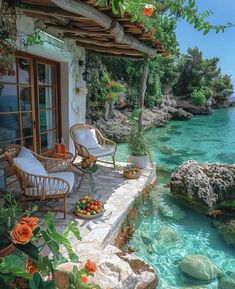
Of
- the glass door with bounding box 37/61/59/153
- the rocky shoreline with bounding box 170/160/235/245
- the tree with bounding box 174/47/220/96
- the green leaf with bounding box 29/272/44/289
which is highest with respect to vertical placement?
the tree with bounding box 174/47/220/96

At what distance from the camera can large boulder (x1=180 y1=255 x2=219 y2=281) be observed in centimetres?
327

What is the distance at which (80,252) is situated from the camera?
2.85 metres

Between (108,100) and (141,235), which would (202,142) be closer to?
(108,100)

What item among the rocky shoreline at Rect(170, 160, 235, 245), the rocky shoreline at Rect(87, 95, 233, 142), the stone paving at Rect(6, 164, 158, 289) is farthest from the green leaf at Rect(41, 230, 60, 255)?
the rocky shoreline at Rect(87, 95, 233, 142)

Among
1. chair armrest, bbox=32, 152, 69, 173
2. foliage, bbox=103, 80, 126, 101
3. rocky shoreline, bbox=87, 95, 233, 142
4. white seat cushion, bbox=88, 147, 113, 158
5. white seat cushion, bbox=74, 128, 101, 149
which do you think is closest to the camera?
chair armrest, bbox=32, 152, 69, 173

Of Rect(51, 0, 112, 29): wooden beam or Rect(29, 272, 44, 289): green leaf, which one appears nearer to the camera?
Rect(29, 272, 44, 289): green leaf

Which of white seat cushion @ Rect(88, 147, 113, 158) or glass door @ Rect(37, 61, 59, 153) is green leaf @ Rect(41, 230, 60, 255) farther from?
glass door @ Rect(37, 61, 59, 153)

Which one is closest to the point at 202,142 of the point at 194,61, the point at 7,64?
the point at 7,64

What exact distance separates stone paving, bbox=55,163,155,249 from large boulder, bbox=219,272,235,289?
55.1 inches

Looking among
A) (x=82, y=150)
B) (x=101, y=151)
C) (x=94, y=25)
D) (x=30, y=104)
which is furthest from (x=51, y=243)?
(x=30, y=104)

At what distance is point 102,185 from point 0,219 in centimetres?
282

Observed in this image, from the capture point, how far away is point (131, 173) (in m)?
5.36

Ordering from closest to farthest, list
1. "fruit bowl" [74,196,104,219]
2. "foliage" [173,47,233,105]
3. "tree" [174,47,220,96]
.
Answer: "fruit bowl" [74,196,104,219] → "foliage" [173,47,233,105] → "tree" [174,47,220,96]

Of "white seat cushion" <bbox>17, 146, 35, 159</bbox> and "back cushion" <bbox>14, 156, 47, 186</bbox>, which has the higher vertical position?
"white seat cushion" <bbox>17, 146, 35, 159</bbox>
